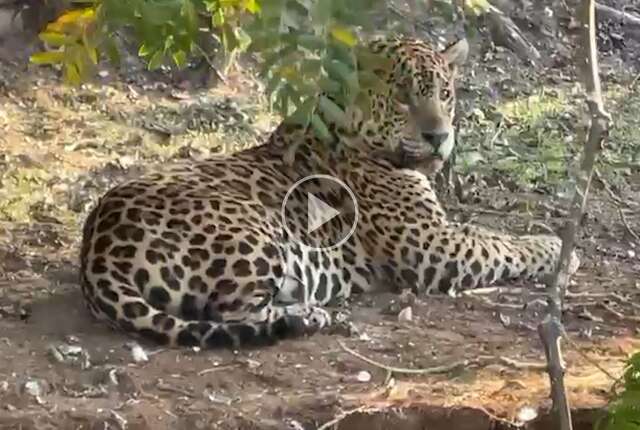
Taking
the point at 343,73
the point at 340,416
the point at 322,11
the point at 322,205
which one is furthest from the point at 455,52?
the point at 322,11

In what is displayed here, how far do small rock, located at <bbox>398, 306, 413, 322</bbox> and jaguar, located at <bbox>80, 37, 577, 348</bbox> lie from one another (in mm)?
191

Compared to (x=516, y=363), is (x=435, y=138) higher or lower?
higher

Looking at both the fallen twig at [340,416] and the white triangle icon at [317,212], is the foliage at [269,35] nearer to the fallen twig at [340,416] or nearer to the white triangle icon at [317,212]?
the fallen twig at [340,416]

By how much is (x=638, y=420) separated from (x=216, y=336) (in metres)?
1.62

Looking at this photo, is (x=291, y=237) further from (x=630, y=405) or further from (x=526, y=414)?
(x=630, y=405)

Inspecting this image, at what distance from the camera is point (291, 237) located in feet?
16.5

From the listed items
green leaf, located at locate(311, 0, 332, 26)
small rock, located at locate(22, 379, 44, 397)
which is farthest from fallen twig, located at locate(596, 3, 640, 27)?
green leaf, located at locate(311, 0, 332, 26)

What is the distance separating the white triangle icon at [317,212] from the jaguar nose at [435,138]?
43cm

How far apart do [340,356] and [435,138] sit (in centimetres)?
102

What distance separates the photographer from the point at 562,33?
358 inches

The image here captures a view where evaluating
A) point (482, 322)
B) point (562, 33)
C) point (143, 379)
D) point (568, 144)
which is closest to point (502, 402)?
point (482, 322)

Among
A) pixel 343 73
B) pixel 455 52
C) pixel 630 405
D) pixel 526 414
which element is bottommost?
pixel 526 414

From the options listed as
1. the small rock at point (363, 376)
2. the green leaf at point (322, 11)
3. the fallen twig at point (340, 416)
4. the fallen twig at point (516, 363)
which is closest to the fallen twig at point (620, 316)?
the fallen twig at point (516, 363)

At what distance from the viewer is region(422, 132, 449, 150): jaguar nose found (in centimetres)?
518
